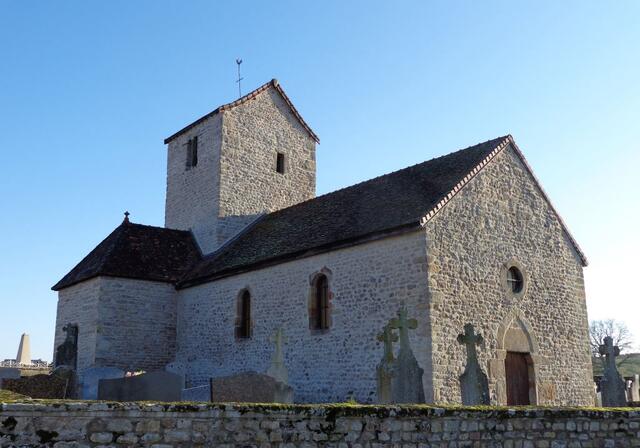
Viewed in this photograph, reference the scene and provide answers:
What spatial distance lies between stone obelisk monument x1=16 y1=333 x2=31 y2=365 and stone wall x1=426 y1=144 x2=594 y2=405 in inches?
1232

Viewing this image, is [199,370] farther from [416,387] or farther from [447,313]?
[416,387]

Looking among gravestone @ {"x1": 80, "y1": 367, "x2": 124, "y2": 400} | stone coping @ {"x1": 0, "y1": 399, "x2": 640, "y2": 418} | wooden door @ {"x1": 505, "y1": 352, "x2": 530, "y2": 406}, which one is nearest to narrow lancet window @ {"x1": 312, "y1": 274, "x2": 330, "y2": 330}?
wooden door @ {"x1": 505, "y1": 352, "x2": 530, "y2": 406}

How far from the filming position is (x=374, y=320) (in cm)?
1528

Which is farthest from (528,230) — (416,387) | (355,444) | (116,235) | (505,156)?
(116,235)

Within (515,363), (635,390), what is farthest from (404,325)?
(635,390)

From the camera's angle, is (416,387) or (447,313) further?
(447,313)

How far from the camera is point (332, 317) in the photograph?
16359 mm

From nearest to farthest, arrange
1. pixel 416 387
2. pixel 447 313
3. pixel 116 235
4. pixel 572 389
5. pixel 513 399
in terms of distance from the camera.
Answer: pixel 416 387, pixel 447 313, pixel 513 399, pixel 572 389, pixel 116 235

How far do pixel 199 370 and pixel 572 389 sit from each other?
1109 centimetres

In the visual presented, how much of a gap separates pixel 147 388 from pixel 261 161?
44.0ft

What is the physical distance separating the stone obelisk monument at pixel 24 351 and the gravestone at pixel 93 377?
21175 mm

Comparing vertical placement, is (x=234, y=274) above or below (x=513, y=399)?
above

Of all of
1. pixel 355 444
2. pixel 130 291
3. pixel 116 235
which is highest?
pixel 116 235

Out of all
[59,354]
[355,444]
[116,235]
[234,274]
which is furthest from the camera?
[116,235]
